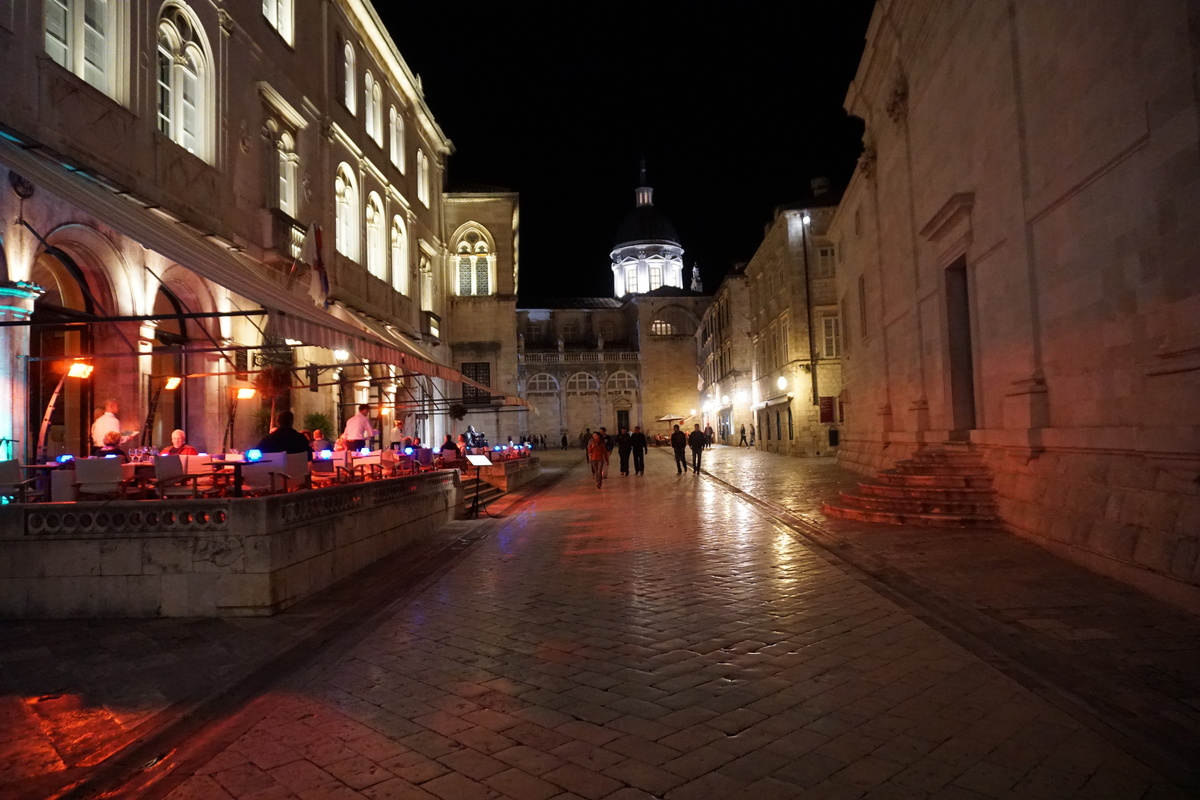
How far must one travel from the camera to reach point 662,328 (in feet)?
227

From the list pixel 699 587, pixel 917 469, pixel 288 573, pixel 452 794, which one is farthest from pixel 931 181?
pixel 452 794

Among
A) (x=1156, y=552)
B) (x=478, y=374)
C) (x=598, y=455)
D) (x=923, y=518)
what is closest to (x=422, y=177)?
(x=478, y=374)

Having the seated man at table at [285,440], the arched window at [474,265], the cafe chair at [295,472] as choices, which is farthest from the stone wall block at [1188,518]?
the arched window at [474,265]

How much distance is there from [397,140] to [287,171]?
11.0 metres

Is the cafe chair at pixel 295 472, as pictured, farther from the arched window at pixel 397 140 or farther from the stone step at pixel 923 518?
the arched window at pixel 397 140

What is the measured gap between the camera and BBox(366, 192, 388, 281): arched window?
2670 cm

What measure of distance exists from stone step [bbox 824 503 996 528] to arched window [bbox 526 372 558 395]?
181 ft

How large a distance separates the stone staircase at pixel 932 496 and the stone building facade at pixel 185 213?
7575 millimetres

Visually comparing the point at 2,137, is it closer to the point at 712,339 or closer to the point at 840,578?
the point at 840,578

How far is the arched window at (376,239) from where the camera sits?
87.6 ft

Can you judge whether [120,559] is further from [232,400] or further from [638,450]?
[638,450]

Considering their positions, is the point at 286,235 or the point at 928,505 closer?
the point at 928,505

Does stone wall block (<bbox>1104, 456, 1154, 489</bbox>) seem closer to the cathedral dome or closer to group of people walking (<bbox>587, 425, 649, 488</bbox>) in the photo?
group of people walking (<bbox>587, 425, 649, 488</bbox>)

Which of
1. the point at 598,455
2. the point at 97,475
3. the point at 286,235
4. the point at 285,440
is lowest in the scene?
the point at 598,455
